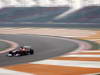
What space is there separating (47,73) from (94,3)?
53.4 metres

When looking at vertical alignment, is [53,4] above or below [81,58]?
above

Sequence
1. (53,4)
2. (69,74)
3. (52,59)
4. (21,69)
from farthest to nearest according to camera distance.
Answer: (53,4)
(52,59)
(21,69)
(69,74)

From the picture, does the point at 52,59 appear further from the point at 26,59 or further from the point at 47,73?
the point at 47,73

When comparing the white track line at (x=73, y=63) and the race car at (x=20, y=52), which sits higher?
the race car at (x=20, y=52)

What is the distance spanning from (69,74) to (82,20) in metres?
44.4

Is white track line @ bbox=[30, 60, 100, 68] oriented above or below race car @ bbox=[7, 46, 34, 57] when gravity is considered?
below

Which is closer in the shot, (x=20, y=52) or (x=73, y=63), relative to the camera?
(x=73, y=63)

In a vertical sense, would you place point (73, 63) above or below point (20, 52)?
below

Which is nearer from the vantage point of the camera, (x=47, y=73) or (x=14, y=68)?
(x=47, y=73)

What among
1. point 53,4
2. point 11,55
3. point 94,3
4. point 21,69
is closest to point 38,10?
point 53,4

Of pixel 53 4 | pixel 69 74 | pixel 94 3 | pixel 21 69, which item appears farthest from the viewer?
pixel 53 4

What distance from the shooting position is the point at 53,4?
70.7 metres

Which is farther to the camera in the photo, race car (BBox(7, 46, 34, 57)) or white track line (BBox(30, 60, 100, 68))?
race car (BBox(7, 46, 34, 57))

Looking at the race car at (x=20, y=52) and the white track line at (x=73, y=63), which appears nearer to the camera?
the white track line at (x=73, y=63)
